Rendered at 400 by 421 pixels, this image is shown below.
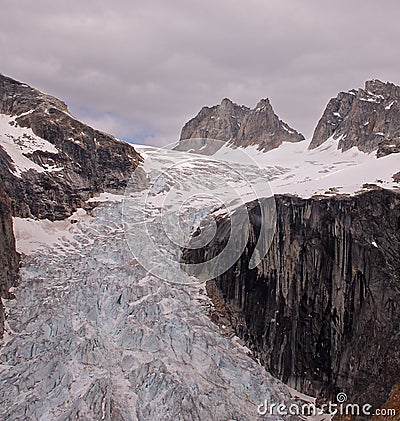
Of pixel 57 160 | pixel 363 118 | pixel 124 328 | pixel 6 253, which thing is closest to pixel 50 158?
pixel 57 160

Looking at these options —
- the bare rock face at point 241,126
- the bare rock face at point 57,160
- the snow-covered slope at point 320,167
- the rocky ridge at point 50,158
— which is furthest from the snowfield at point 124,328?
the bare rock face at point 241,126

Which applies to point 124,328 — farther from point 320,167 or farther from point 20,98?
point 320,167

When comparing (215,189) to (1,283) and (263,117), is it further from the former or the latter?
(263,117)

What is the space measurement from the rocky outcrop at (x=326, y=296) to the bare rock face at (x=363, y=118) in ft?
135

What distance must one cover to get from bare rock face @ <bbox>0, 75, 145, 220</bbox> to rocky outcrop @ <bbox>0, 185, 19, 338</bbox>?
7591 millimetres

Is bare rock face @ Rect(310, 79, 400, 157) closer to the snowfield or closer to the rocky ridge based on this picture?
the snowfield

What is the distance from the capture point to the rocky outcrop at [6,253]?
141ft

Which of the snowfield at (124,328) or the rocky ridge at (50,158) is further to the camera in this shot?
the rocky ridge at (50,158)

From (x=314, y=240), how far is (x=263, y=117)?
74.5 metres

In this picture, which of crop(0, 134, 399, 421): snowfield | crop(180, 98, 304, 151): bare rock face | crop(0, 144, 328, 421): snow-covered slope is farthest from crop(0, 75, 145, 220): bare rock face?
crop(180, 98, 304, 151): bare rock face

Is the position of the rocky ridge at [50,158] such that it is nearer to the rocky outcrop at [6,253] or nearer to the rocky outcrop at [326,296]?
the rocky outcrop at [6,253]

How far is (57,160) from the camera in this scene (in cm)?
6188

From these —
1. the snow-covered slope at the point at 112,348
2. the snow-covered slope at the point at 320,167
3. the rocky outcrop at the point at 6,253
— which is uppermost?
the snow-covered slope at the point at 320,167

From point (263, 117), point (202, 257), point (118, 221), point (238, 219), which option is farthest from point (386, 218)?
point (263, 117)
